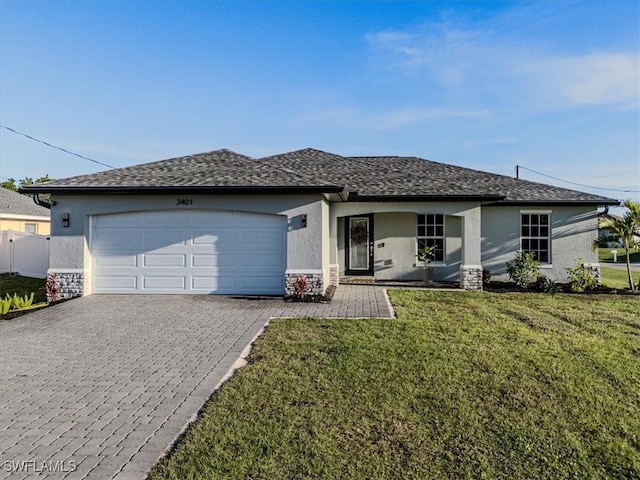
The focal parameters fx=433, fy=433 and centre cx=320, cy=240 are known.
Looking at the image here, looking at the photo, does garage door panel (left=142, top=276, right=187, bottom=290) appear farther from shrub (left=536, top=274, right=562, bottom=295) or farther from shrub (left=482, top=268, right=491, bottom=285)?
shrub (left=536, top=274, right=562, bottom=295)

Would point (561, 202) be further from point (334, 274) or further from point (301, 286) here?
point (301, 286)

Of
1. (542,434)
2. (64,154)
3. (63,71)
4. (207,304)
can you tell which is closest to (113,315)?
(207,304)

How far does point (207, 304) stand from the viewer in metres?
11.0

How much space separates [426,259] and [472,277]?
1830mm

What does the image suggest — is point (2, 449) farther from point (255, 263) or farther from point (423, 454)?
point (255, 263)

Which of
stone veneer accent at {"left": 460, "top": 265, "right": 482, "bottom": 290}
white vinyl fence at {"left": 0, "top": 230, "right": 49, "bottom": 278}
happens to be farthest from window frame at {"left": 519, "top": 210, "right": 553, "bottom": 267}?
white vinyl fence at {"left": 0, "top": 230, "right": 49, "bottom": 278}

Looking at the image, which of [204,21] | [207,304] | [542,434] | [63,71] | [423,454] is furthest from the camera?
[63,71]

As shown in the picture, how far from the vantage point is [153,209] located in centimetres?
1227

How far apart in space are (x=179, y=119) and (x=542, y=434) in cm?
2267

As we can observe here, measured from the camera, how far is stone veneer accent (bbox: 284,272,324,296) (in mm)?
11883

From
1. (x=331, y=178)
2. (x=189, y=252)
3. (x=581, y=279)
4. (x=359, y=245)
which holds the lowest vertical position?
(x=581, y=279)

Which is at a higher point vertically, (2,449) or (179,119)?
(179,119)

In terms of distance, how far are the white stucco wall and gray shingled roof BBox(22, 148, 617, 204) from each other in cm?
45

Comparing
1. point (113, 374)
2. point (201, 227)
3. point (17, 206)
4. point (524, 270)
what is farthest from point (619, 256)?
point (17, 206)
